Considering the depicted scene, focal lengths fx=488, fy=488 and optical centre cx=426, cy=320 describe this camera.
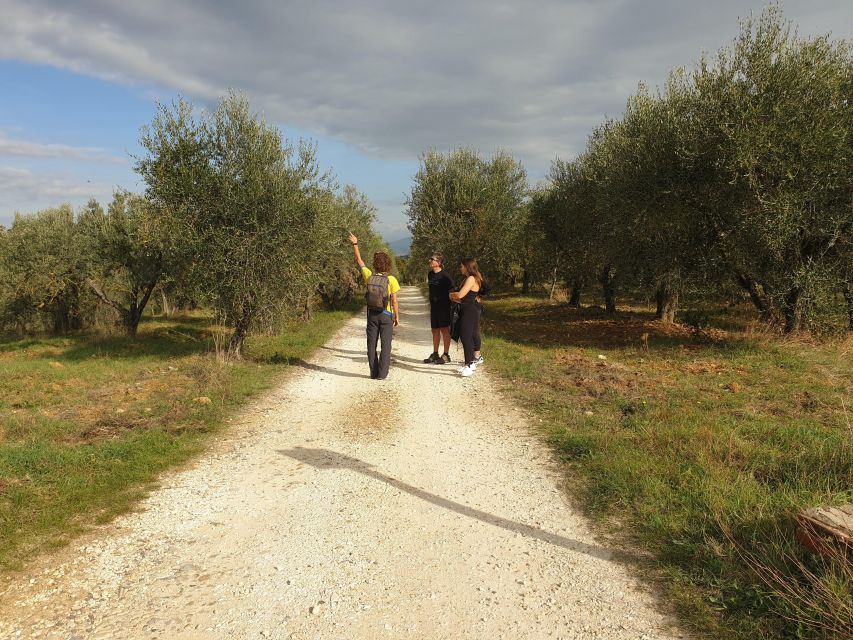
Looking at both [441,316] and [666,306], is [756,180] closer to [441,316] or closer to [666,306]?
[441,316]

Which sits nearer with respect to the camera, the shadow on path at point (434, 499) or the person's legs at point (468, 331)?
the shadow on path at point (434, 499)

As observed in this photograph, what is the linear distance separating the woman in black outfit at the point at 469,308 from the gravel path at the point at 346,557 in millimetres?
3836

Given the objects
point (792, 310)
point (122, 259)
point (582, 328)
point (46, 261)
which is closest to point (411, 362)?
point (582, 328)

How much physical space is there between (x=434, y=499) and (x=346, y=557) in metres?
1.23

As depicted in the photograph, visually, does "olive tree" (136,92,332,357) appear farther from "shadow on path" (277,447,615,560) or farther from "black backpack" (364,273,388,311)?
"shadow on path" (277,447,615,560)

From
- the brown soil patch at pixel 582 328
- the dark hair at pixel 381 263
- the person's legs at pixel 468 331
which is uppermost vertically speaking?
the dark hair at pixel 381 263

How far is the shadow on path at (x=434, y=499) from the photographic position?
4.06 m

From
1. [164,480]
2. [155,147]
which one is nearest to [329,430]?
[164,480]

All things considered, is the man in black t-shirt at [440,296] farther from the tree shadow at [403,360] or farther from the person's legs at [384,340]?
the person's legs at [384,340]

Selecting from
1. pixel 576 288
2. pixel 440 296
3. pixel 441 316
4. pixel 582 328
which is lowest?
pixel 582 328

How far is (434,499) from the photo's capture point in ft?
16.2

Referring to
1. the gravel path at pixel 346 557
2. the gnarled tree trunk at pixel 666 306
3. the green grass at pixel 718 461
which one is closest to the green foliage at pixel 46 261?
the green grass at pixel 718 461

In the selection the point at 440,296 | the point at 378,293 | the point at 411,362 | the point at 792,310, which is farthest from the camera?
the point at 792,310

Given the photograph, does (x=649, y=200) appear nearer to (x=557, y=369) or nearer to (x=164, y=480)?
(x=557, y=369)
